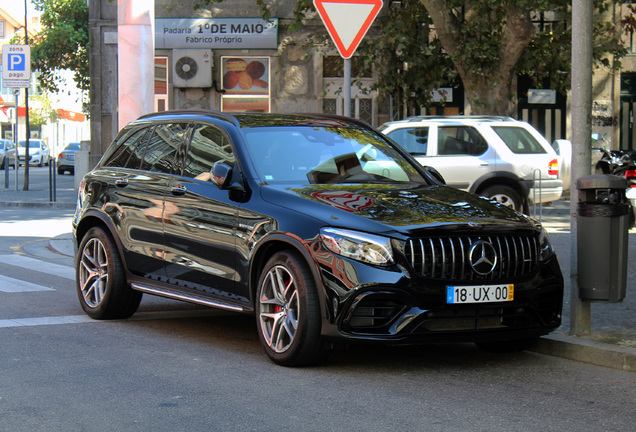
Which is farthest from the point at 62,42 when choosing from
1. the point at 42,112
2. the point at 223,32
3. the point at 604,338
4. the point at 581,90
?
the point at 42,112

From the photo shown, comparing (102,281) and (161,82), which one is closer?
(102,281)

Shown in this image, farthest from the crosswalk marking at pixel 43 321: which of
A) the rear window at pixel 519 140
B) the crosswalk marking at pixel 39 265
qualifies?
the rear window at pixel 519 140

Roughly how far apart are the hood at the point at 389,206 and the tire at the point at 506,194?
33.2 feet

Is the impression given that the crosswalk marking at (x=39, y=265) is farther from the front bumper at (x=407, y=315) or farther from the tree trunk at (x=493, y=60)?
the tree trunk at (x=493, y=60)

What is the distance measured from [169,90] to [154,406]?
2214cm

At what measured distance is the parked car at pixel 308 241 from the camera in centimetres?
584

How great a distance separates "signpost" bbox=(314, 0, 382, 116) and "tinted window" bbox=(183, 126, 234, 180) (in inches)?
62.9

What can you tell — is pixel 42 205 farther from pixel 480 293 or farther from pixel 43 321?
pixel 480 293

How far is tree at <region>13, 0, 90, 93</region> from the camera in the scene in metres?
44.9

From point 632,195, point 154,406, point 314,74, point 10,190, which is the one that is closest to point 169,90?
point 314,74

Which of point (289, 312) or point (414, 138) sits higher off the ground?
point (414, 138)

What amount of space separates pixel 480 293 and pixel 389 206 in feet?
2.63

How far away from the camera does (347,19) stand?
8.71 m

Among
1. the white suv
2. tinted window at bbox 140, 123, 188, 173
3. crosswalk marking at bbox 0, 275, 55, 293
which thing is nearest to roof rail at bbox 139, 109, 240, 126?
tinted window at bbox 140, 123, 188, 173
